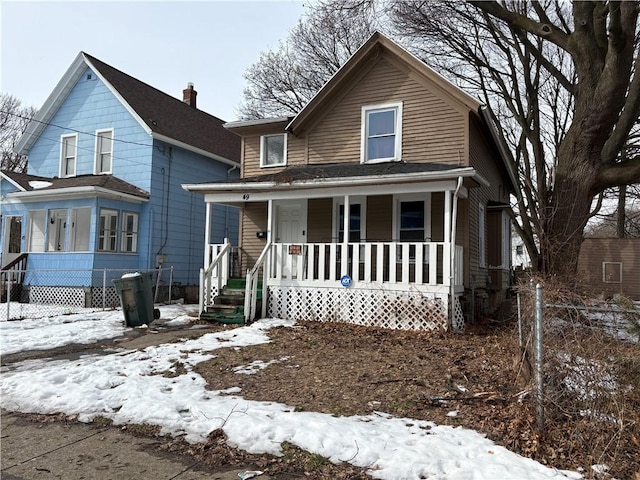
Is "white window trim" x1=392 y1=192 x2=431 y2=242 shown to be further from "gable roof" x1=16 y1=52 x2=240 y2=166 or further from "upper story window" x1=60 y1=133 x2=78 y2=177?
"upper story window" x1=60 y1=133 x2=78 y2=177

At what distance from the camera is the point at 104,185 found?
15.1 meters

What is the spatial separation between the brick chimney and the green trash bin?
14050 millimetres

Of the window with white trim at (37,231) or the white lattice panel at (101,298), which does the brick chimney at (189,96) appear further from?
the white lattice panel at (101,298)

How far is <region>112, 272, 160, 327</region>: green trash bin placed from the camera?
10438 mm

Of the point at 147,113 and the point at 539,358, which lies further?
the point at 147,113

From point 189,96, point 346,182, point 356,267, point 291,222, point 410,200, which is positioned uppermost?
point 189,96

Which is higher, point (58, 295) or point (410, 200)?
point (410, 200)

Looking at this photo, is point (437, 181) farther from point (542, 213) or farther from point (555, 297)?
point (555, 297)

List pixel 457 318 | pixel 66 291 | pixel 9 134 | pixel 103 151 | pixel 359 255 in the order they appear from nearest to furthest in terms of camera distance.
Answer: pixel 457 318
pixel 359 255
pixel 66 291
pixel 103 151
pixel 9 134

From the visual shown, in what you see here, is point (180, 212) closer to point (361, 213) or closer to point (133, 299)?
point (133, 299)

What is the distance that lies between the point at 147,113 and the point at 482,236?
12628 mm

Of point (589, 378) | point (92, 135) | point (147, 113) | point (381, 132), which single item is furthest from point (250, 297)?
point (92, 135)

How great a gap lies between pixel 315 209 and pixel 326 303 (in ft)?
11.9

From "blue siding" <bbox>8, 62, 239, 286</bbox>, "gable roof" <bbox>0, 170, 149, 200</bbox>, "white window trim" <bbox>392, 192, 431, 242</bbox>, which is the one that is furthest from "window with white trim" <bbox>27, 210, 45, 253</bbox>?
"white window trim" <bbox>392, 192, 431, 242</bbox>
